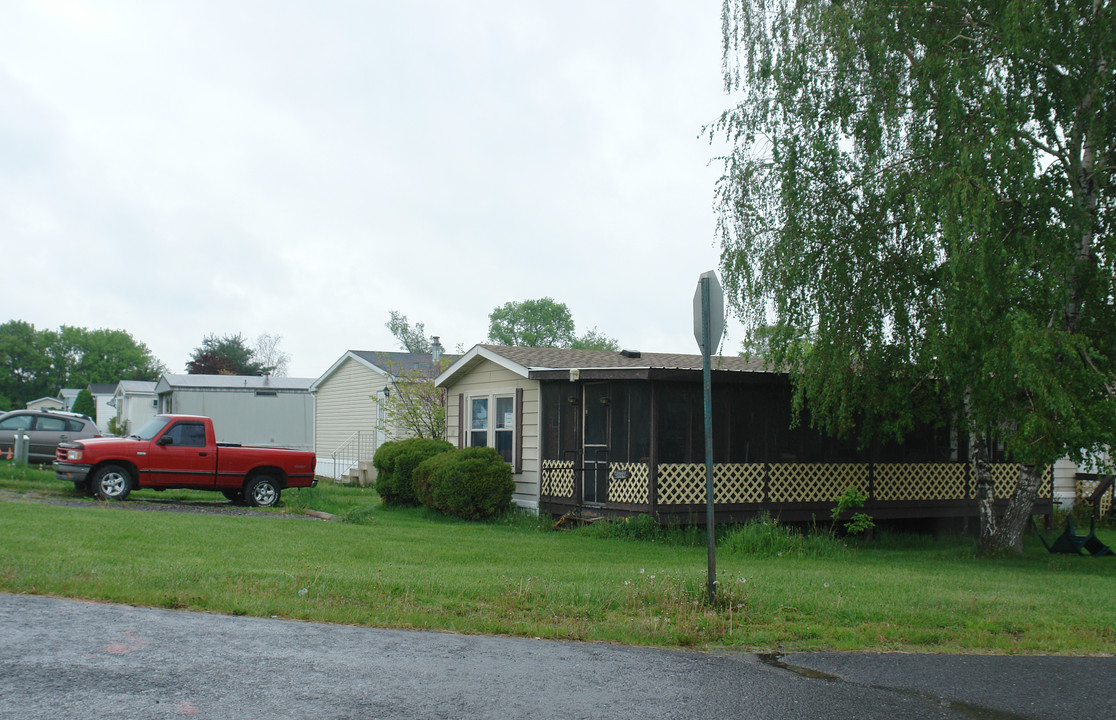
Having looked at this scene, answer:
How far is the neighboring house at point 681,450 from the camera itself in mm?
16281

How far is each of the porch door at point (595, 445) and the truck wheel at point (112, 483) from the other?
8.69 metres

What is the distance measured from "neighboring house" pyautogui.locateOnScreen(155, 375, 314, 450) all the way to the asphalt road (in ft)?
112

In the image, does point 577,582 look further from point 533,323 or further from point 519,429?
point 533,323

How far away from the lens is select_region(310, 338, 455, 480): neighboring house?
2995 cm

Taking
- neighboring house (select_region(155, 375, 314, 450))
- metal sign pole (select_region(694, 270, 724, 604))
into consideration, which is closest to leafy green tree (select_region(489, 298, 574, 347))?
neighboring house (select_region(155, 375, 314, 450))

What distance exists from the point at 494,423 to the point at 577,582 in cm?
1091

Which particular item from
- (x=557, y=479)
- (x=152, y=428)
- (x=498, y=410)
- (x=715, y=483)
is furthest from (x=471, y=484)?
(x=152, y=428)

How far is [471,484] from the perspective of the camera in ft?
58.4

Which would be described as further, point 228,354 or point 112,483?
point 228,354

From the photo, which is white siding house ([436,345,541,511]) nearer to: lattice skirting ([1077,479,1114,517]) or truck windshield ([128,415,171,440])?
truck windshield ([128,415,171,440])

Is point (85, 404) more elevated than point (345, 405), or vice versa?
point (85, 404)

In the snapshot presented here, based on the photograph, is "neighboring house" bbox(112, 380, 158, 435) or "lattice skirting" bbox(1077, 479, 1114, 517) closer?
"lattice skirting" bbox(1077, 479, 1114, 517)

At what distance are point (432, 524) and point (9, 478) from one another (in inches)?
383

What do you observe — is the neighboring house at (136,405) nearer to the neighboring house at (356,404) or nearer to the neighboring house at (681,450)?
the neighboring house at (356,404)
